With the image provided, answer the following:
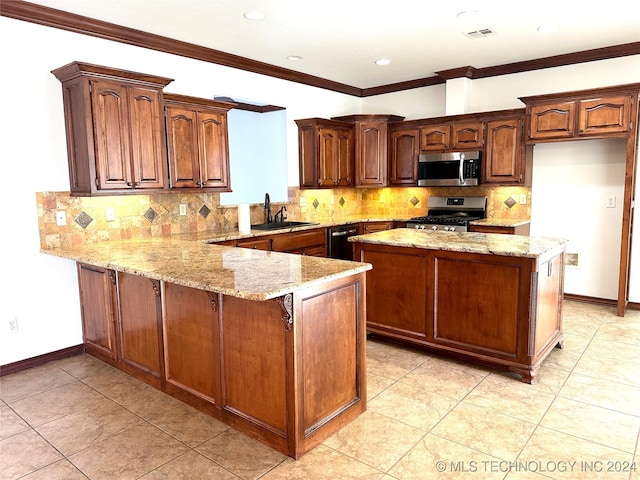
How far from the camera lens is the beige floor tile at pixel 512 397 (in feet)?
8.84

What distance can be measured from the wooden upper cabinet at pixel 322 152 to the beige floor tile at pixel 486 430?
3574 mm

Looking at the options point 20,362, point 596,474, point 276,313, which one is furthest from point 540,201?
point 20,362

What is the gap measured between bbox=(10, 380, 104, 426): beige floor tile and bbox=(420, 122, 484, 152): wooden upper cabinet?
15.0 feet

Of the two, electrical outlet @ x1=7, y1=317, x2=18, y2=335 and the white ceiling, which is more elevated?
the white ceiling

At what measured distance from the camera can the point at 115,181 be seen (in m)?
3.49

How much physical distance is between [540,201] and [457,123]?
135cm

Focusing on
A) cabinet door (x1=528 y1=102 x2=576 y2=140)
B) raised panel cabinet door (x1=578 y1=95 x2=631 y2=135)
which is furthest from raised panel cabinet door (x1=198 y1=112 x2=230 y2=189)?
raised panel cabinet door (x1=578 y1=95 x2=631 y2=135)

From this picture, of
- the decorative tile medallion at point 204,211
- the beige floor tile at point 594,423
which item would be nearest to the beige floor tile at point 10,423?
the decorative tile medallion at point 204,211

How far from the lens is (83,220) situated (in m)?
3.73

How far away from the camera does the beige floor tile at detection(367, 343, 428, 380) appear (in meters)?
3.30

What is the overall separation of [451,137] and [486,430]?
388 cm

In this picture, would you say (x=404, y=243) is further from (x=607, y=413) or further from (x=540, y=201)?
(x=540, y=201)

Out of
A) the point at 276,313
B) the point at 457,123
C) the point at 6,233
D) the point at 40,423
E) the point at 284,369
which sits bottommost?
the point at 40,423

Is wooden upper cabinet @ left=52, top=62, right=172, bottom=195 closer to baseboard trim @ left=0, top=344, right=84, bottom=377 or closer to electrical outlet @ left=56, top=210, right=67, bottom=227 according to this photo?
electrical outlet @ left=56, top=210, right=67, bottom=227
